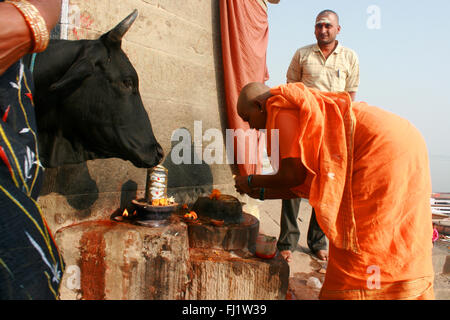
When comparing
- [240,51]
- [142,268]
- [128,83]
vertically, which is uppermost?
[240,51]

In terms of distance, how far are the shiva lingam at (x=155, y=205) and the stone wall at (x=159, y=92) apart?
37cm

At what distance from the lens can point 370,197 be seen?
167 centimetres

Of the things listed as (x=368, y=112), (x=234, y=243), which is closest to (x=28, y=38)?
(x=368, y=112)

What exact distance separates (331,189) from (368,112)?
0.49 m

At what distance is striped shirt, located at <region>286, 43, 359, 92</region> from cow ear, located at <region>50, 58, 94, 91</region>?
265 cm

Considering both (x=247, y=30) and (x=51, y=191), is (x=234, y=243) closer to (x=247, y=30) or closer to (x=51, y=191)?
(x=51, y=191)

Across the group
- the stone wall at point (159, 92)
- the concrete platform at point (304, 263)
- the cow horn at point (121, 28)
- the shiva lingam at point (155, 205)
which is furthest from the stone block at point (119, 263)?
the cow horn at point (121, 28)

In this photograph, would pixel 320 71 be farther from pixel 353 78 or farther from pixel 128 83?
pixel 128 83

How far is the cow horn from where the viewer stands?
5.45 ft

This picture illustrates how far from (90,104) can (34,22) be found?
88 cm

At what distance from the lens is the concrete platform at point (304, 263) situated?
310 cm

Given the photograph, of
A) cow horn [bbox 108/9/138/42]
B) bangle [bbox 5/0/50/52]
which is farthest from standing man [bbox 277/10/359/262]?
bangle [bbox 5/0/50/52]

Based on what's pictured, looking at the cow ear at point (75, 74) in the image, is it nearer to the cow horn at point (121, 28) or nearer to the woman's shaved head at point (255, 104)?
the cow horn at point (121, 28)

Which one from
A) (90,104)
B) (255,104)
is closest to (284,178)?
(255,104)
